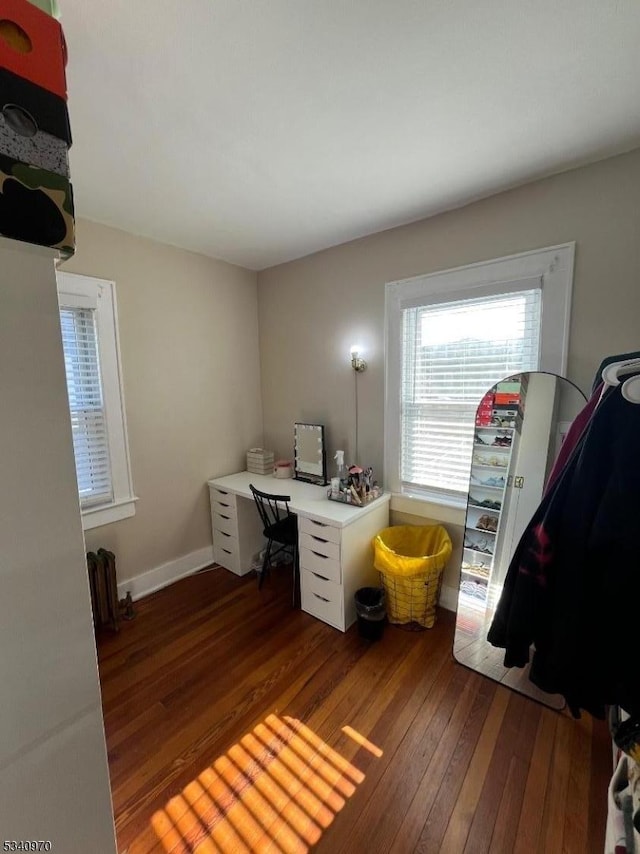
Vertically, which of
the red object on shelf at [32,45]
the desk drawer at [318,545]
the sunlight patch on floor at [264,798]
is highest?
the red object on shelf at [32,45]

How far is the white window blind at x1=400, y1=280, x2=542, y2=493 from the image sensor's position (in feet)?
6.62

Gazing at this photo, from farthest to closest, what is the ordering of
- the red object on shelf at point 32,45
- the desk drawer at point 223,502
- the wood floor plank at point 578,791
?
the desk drawer at point 223,502 → the wood floor plank at point 578,791 → the red object on shelf at point 32,45

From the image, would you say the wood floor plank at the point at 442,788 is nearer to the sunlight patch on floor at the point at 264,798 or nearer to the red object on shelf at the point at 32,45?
the sunlight patch on floor at the point at 264,798

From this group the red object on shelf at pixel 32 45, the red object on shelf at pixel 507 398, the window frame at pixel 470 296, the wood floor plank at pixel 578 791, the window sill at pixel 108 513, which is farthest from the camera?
the window sill at pixel 108 513

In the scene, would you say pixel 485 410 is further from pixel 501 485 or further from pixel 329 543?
pixel 329 543

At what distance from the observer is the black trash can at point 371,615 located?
2.11 metres

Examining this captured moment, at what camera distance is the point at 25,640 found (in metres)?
0.48

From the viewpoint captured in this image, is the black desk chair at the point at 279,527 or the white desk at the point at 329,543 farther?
the black desk chair at the point at 279,527

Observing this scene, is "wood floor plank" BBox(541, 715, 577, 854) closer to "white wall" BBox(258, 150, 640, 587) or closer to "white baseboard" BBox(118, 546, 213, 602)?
"white wall" BBox(258, 150, 640, 587)

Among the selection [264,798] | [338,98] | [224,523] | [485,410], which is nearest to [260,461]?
[224,523]

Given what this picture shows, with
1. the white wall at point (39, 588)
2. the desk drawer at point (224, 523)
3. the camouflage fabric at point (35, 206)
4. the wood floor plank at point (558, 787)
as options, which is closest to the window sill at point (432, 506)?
the wood floor plank at point (558, 787)

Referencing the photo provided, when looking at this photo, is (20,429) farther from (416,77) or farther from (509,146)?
(509,146)

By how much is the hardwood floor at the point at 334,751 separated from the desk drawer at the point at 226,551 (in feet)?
2.27

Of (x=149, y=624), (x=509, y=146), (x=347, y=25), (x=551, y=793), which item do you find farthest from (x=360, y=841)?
(x=509, y=146)
